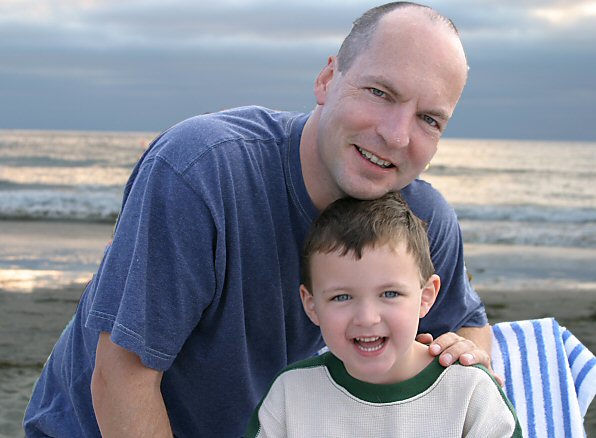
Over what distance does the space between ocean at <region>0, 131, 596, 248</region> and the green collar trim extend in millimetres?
13693

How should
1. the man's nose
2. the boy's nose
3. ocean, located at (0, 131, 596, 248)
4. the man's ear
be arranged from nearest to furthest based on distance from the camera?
the boy's nose
the man's nose
the man's ear
ocean, located at (0, 131, 596, 248)

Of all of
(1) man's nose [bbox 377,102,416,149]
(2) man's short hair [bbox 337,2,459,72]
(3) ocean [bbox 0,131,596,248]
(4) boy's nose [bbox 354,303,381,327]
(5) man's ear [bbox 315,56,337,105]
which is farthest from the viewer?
(3) ocean [bbox 0,131,596,248]

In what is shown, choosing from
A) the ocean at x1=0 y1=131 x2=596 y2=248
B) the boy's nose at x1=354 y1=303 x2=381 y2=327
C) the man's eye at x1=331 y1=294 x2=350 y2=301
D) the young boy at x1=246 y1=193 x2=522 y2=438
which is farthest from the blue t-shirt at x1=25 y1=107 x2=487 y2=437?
the ocean at x1=0 y1=131 x2=596 y2=248

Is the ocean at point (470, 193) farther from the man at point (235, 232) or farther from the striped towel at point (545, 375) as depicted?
the man at point (235, 232)

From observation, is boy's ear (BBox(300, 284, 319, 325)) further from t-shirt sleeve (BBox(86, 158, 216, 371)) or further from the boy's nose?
t-shirt sleeve (BBox(86, 158, 216, 371))

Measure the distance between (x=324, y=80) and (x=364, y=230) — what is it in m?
0.65

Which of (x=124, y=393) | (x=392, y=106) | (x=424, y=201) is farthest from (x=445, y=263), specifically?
(x=124, y=393)

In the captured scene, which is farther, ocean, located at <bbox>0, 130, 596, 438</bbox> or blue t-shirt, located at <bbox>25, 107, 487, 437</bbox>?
ocean, located at <bbox>0, 130, 596, 438</bbox>

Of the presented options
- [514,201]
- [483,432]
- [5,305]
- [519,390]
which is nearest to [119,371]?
[483,432]

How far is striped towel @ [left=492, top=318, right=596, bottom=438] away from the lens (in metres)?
3.39

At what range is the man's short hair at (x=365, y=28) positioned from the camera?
2.57 meters

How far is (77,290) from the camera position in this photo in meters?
9.91

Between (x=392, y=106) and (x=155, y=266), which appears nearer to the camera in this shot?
(x=155, y=266)

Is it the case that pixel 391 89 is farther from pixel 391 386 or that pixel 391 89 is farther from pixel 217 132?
pixel 391 386
